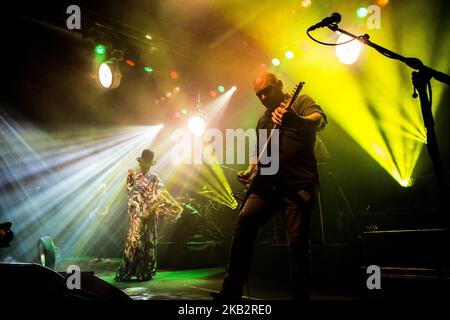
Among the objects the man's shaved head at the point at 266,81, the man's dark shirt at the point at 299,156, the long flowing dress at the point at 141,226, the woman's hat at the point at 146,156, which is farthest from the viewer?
the woman's hat at the point at 146,156

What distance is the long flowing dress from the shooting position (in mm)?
5707

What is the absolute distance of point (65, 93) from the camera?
38.5 ft

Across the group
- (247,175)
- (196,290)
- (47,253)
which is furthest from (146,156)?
(247,175)

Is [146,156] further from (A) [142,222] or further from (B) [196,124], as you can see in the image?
(B) [196,124]

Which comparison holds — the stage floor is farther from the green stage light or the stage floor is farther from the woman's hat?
the green stage light

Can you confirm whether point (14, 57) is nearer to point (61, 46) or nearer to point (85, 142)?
point (61, 46)

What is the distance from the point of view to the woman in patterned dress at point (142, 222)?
5.71 metres

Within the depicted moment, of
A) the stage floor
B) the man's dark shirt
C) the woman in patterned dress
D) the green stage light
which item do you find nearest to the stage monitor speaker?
the man's dark shirt

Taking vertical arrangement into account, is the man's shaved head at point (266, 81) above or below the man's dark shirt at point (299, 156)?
above

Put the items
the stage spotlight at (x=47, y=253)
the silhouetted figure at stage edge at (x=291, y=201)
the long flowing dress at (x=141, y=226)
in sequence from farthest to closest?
the long flowing dress at (x=141, y=226), the stage spotlight at (x=47, y=253), the silhouetted figure at stage edge at (x=291, y=201)

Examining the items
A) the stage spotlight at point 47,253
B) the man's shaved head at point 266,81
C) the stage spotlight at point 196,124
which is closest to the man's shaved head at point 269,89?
the man's shaved head at point 266,81

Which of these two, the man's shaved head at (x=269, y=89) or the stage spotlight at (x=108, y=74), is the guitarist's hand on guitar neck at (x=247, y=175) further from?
the stage spotlight at (x=108, y=74)

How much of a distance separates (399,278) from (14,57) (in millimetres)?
11754
